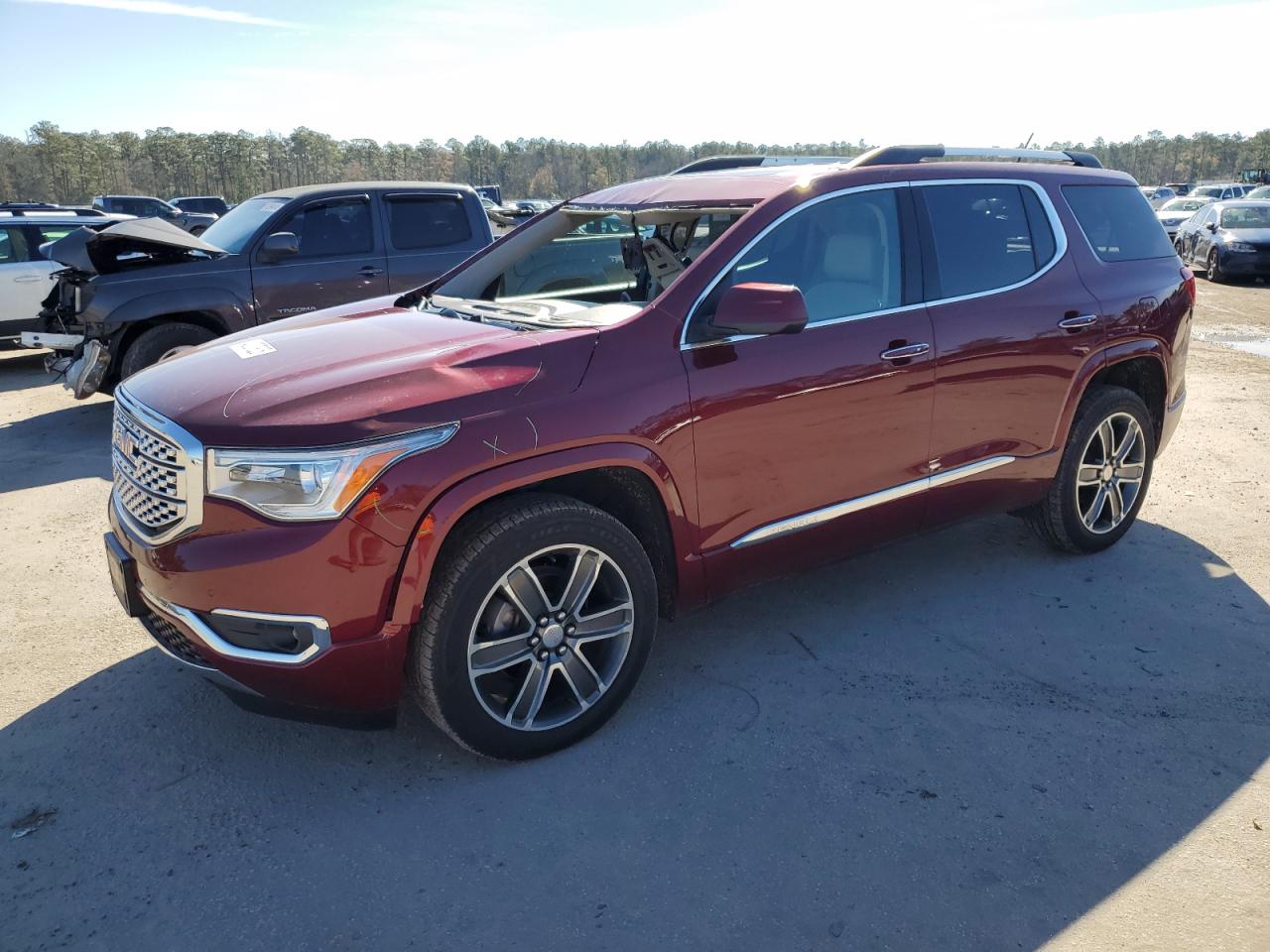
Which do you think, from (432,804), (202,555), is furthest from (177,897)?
(202,555)

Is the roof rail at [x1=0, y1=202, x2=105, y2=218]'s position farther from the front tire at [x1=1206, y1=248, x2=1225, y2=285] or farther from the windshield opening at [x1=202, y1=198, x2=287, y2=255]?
the front tire at [x1=1206, y1=248, x2=1225, y2=285]

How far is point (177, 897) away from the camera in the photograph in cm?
261

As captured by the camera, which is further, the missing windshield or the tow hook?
the tow hook

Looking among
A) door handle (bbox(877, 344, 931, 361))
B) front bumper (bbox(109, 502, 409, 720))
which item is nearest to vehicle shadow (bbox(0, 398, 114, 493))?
front bumper (bbox(109, 502, 409, 720))

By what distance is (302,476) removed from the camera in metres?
2.75

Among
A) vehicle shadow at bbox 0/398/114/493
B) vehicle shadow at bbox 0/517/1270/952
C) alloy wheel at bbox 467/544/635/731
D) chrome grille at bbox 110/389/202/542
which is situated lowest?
vehicle shadow at bbox 0/517/1270/952

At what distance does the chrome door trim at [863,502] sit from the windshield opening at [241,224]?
615cm

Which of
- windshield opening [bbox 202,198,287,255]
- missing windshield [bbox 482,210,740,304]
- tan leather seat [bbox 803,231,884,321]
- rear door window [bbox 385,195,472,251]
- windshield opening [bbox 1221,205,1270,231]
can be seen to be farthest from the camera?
windshield opening [bbox 1221,205,1270,231]

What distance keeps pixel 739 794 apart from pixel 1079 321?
2.86 meters

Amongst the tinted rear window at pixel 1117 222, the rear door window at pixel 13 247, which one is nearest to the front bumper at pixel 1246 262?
the tinted rear window at pixel 1117 222

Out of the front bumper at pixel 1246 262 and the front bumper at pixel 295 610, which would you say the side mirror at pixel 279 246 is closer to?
the front bumper at pixel 295 610

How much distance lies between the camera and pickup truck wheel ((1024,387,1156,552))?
4.71 metres

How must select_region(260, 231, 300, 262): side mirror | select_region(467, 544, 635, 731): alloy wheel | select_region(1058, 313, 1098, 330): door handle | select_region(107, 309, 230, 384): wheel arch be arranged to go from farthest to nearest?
1. select_region(260, 231, 300, 262): side mirror
2. select_region(107, 309, 230, 384): wheel arch
3. select_region(1058, 313, 1098, 330): door handle
4. select_region(467, 544, 635, 731): alloy wheel

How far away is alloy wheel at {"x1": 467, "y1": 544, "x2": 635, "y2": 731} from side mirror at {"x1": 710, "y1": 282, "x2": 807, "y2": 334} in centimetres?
92
